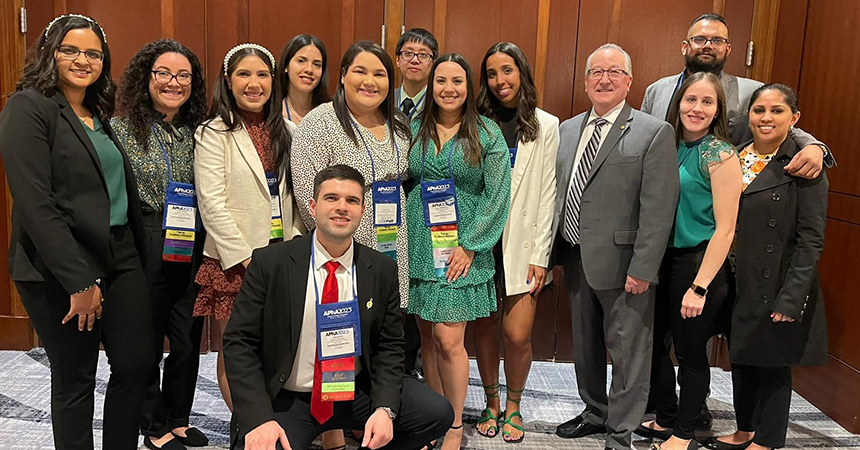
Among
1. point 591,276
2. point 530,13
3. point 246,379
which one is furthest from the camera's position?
point 530,13

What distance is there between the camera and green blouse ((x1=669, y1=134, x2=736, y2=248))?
2.71 m

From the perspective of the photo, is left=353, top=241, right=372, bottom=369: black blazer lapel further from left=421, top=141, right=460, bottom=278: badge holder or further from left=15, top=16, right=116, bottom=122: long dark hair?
left=15, top=16, right=116, bottom=122: long dark hair

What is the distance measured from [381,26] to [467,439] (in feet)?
7.81

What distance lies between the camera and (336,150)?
8.67 ft

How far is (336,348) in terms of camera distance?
7.39 ft

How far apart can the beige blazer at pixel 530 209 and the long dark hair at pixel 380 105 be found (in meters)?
0.55

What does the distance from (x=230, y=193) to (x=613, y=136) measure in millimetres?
1615

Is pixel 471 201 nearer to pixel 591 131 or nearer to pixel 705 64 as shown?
pixel 591 131

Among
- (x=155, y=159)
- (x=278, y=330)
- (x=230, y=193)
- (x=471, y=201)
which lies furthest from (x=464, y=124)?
(x=155, y=159)

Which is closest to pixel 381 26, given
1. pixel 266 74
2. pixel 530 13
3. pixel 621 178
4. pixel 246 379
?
pixel 530 13

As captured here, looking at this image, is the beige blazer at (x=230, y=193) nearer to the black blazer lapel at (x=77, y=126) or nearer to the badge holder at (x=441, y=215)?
the black blazer lapel at (x=77, y=126)

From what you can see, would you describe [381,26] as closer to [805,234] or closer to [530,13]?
[530,13]

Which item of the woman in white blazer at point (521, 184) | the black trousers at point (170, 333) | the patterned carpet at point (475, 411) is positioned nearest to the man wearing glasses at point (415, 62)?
the woman in white blazer at point (521, 184)

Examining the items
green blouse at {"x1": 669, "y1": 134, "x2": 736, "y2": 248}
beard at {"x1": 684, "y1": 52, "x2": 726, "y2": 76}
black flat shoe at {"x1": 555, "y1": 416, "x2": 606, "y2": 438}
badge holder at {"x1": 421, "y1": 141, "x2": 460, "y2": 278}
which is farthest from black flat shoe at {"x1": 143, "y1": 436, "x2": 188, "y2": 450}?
beard at {"x1": 684, "y1": 52, "x2": 726, "y2": 76}
